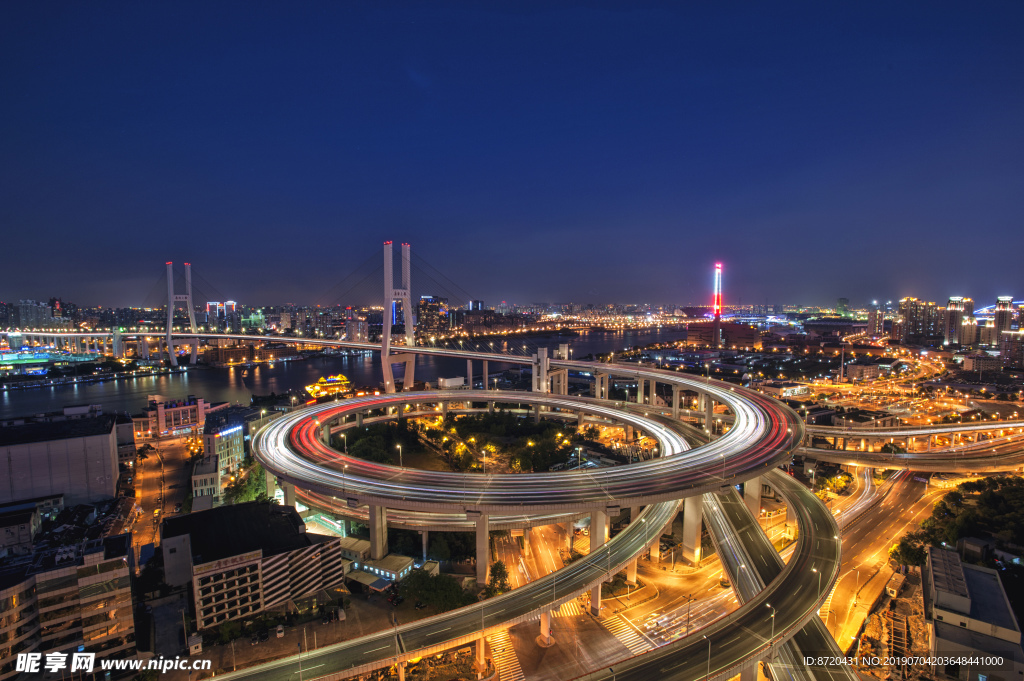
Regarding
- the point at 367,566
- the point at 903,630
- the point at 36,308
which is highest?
the point at 36,308

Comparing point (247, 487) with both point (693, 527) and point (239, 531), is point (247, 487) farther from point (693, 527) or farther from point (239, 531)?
point (693, 527)

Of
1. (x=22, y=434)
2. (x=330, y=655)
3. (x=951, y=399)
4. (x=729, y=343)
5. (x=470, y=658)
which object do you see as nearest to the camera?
(x=330, y=655)

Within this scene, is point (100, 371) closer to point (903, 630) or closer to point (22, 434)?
point (22, 434)

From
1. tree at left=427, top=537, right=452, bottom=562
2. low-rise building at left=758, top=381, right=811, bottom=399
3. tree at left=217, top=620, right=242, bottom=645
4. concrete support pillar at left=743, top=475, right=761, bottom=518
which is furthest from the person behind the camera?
low-rise building at left=758, top=381, right=811, bottom=399

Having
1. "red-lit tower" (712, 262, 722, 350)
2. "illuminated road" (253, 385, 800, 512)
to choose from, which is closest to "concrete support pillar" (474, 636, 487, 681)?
"illuminated road" (253, 385, 800, 512)

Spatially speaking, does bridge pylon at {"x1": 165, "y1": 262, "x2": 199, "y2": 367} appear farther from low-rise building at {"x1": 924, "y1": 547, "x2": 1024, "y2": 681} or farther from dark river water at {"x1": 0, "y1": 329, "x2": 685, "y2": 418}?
low-rise building at {"x1": 924, "y1": 547, "x2": 1024, "y2": 681}

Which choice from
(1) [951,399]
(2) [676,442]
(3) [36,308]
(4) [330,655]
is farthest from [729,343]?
(3) [36,308]

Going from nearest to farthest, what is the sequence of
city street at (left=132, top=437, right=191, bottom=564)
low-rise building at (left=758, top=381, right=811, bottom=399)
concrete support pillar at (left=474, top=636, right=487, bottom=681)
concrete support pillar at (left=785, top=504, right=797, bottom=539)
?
concrete support pillar at (left=474, top=636, right=487, bottom=681), concrete support pillar at (left=785, top=504, right=797, bottom=539), city street at (left=132, top=437, right=191, bottom=564), low-rise building at (left=758, top=381, right=811, bottom=399)
